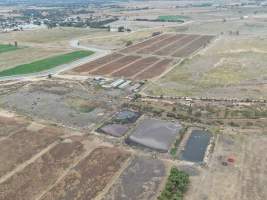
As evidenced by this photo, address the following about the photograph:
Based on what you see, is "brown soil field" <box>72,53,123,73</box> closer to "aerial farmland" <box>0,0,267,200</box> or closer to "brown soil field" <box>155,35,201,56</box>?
"aerial farmland" <box>0,0,267,200</box>

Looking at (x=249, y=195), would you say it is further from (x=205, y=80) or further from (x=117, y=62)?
(x=117, y=62)

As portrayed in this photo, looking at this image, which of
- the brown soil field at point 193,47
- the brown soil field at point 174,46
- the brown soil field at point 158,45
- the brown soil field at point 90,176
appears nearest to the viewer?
the brown soil field at point 90,176

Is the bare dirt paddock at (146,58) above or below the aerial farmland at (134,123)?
above

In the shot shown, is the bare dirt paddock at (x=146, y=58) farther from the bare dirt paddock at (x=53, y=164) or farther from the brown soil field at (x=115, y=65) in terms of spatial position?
the bare dirt paddock at (x=53, y=164)

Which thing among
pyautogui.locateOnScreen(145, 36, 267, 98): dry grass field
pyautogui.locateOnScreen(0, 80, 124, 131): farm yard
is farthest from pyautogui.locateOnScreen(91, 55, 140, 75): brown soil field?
pyautogui.locateOnScreen(145, 36, 267, 98): dry grass field

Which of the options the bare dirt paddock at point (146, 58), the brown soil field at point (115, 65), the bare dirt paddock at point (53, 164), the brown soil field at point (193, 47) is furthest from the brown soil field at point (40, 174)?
the brown soil field at point (193, 47)

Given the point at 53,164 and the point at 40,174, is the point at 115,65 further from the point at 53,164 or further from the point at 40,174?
the point at 40,174

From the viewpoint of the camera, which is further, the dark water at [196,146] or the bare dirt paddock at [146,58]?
the bare dirt paddock at [146,58]

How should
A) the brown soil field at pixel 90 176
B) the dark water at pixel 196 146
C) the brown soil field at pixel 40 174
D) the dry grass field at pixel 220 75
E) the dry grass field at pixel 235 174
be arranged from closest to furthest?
the dry grass field at pixel 235 174
the brown soil field at pixel 90 176
the brown soil field at pixel 40 174
the dark water at pixel 196 146
the dry grass field at pixel 220 75
